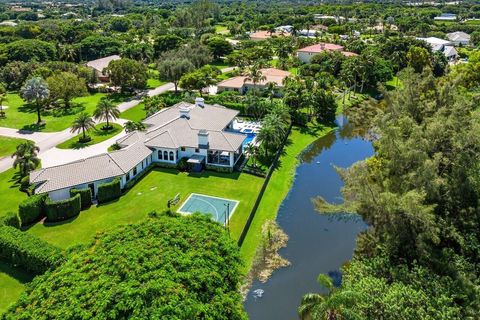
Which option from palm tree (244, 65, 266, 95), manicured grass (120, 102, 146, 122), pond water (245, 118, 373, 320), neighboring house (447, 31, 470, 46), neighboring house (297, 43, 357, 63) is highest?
neighboring house (447, 31, 470, 46)

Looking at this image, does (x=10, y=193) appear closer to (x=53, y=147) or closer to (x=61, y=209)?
(x=61, y=209)

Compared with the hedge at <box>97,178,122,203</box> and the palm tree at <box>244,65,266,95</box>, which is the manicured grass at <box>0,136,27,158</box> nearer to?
the hedge at <box>97,178,122,203</box>

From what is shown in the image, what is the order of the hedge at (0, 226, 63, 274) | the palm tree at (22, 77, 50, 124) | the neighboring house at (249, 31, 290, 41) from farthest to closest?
1. the neighboring house at (249, 31, 290, 41)
2. the palm tree at (22, 77, 50, 124)
3. the hedge at (0, 226, 63, 274)

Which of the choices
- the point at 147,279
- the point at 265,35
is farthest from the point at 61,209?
the point at 265,35

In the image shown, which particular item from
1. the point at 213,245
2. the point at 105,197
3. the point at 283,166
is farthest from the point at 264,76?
the point at 213,245

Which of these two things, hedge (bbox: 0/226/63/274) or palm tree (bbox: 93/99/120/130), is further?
palm tree (bbox: 93/99/120/130)

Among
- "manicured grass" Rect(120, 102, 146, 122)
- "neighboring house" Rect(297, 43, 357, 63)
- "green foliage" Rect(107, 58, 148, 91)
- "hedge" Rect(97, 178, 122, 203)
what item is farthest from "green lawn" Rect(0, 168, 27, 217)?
"neighboring house" Rect(297, 43, 357, 63)

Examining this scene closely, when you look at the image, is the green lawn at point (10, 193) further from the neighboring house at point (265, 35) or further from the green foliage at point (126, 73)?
the neighboring house at point (265, 35)
